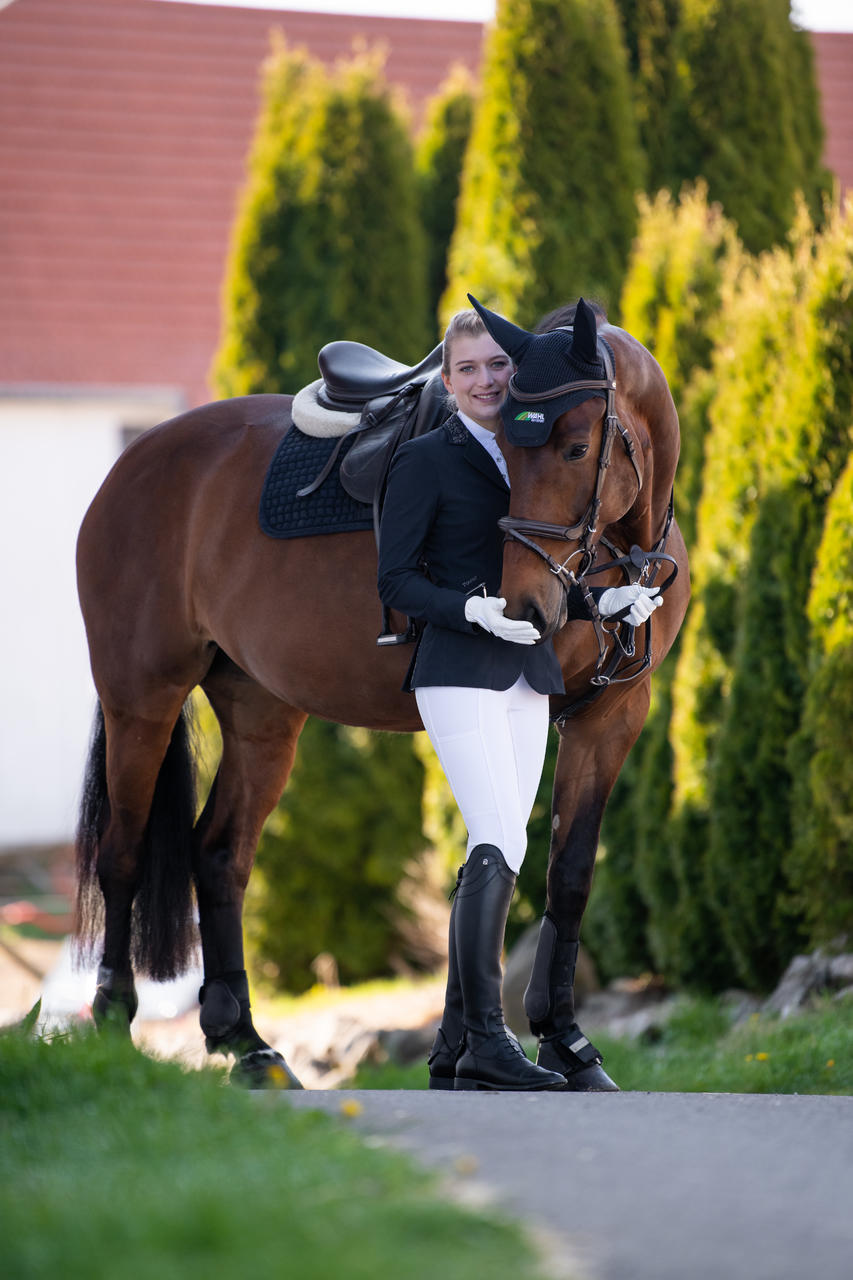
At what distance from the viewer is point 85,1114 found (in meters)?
2.78

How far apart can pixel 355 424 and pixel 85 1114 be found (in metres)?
2.13

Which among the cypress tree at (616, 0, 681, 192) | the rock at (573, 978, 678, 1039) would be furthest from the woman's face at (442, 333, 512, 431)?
the cypress tree at (616, 0, 681, 192)

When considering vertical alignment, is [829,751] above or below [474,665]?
below

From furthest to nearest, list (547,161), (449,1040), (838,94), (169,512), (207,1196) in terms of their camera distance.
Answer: (838,94)
(547,161)
(169,512)
(449,1040)
(207,1196)

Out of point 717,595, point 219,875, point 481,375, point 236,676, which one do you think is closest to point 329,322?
point 717,595

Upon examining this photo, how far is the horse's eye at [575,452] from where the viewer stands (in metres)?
3.19

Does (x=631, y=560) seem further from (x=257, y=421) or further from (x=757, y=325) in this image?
(x=757, y=325)

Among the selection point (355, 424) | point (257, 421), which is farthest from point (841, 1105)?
point (257, 421)

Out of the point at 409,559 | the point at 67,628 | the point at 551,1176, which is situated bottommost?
the point at 67,628

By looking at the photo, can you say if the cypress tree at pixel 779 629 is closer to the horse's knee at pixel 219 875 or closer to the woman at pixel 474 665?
the horse's knee at pixel 219 875

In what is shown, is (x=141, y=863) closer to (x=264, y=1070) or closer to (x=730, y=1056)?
(x=264, y=1070)

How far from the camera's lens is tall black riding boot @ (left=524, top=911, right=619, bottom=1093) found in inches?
150

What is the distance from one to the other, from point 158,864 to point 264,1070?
78 centimetres

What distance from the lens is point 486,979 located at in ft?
10.8
